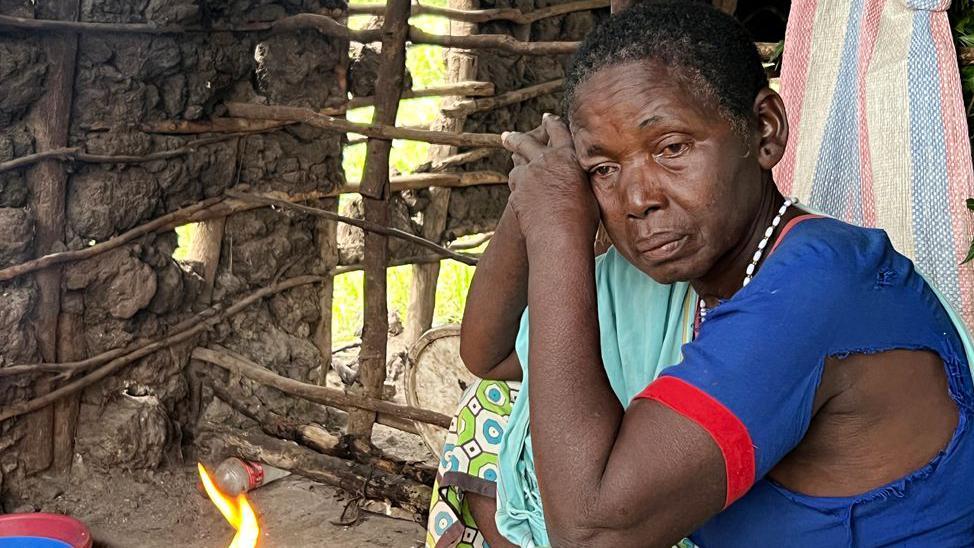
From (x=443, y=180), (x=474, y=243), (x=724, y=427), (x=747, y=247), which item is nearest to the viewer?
(x=724, y=427)

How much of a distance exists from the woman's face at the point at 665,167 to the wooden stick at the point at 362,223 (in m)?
2.33

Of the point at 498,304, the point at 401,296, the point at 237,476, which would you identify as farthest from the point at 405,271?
the point at 498,304

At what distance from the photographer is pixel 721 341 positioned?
4.31 ft

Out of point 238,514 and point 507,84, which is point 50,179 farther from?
point 507,84

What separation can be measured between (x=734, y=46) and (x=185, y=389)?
3.18 metres

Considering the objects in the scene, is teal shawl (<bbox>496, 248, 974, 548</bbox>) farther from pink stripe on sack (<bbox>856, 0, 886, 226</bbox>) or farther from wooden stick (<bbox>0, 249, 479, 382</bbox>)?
wooden stick (<bbox>0, 249, 479, 382</bbox>)

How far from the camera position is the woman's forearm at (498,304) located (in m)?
1.95

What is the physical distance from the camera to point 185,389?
413 cm

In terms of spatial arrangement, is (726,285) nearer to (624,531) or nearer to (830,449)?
(830,449)

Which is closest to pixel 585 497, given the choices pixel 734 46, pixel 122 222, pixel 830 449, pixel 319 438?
pixel 830 449

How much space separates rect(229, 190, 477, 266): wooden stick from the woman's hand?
217 centimetres

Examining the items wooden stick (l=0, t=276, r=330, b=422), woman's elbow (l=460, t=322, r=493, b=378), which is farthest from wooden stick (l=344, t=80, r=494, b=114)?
woman's elbow (l=460, t=322, r=493, b=378)

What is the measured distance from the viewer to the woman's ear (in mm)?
1517

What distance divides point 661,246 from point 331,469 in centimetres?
237
